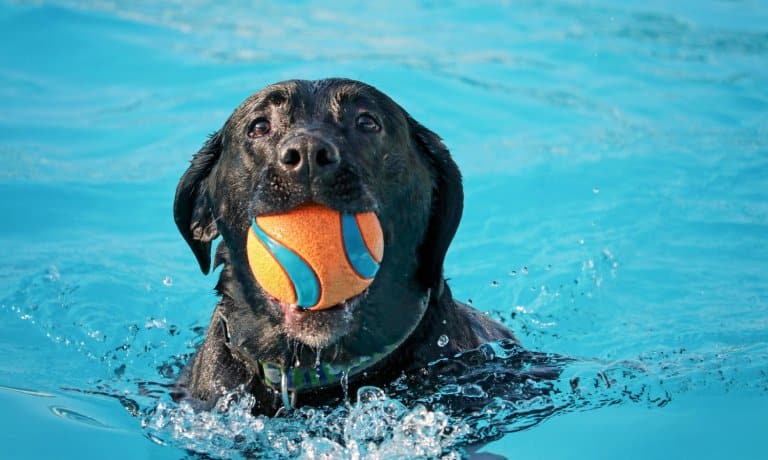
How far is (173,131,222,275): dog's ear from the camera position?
4.61 meters

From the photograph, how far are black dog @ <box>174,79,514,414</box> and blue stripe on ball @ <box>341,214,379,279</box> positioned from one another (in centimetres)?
10

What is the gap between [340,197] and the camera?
3777mm

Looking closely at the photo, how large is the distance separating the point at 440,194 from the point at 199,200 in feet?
3.41

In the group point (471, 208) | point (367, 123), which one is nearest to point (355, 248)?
point (367, 123)

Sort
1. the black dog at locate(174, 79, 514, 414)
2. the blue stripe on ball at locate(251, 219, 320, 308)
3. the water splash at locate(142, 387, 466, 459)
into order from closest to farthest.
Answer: the blue stripe on ball at locate(251, 219, 320, 308) → the black dog at locate(174, 79, 514, 414) → the water splash at locate(142, 387, 466, 459)

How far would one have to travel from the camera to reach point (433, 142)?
465 centimetres

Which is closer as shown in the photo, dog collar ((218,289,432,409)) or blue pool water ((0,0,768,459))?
dog collar ((218,289,432,409))

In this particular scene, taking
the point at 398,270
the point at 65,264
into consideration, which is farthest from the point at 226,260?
the point at 65,264

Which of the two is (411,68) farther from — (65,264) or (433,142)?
(433,142)

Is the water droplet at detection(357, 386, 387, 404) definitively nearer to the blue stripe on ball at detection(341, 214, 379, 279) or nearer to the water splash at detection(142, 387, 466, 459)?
the water splash at detection(142, 387, 466, 459)

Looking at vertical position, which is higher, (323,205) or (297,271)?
(323,205)

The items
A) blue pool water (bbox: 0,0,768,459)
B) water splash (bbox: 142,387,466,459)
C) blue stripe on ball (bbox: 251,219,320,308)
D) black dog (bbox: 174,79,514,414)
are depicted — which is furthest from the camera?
Answer: blue pool water (bbox: 0,0,768,459)

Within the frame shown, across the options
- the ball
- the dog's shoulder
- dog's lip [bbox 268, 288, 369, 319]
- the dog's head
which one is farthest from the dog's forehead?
the dog's shoulder

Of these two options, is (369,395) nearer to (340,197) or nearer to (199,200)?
(340,197)
